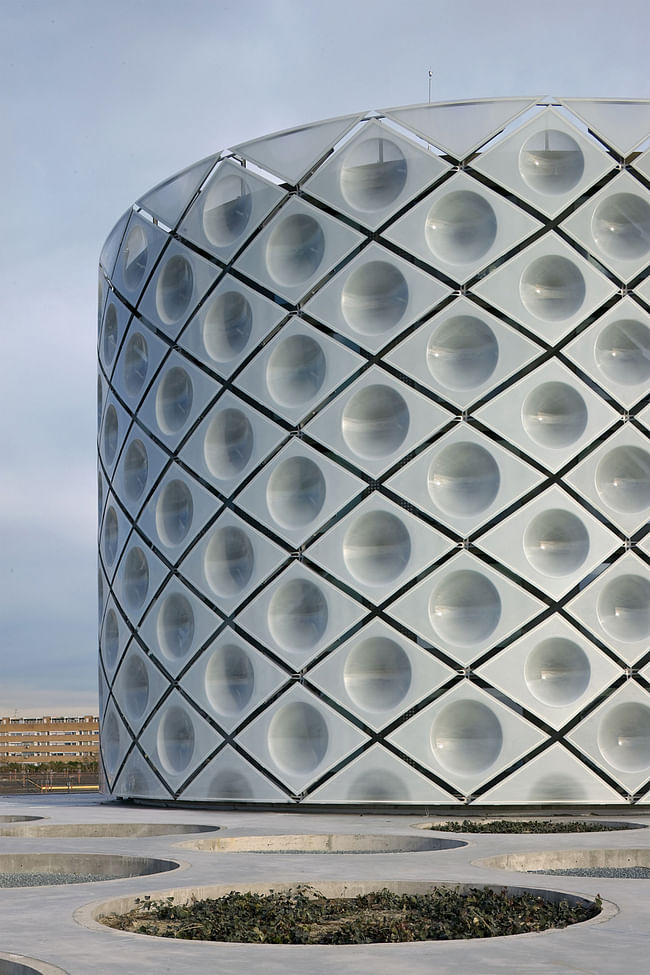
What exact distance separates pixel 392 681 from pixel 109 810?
196 inches

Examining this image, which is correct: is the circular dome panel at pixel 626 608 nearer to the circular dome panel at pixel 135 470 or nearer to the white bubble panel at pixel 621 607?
the white bubble panel at pixel 621 607

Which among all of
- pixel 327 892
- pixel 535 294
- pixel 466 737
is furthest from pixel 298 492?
pixel 327 892

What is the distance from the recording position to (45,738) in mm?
76062

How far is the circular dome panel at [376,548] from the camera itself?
16922 millimetres

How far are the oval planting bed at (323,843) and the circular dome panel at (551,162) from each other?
33.2 ft

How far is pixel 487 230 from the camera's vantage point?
682 inches

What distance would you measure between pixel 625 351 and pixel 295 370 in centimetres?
500

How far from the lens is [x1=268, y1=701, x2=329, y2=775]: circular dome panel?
17.0 m

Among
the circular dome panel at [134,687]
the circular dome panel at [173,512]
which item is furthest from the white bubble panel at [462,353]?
the circular dome panel at [134,687]

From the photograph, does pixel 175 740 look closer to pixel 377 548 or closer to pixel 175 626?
pixel 175 626

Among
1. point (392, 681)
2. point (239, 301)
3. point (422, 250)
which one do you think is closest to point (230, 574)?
point (392, 681)

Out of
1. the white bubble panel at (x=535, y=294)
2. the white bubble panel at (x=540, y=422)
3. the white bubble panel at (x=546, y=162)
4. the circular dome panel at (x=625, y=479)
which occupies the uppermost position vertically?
the white bubble panel at (x=546, y=162)

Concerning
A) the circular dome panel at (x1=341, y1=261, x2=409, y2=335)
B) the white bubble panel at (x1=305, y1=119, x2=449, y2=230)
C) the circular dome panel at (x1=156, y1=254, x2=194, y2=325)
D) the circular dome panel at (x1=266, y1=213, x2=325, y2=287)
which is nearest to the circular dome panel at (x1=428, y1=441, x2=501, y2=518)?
the circular dome panel at (x1=341, y1=261, x2=409, y2=335)

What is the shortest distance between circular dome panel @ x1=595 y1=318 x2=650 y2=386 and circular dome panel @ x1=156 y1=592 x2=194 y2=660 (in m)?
7.49
